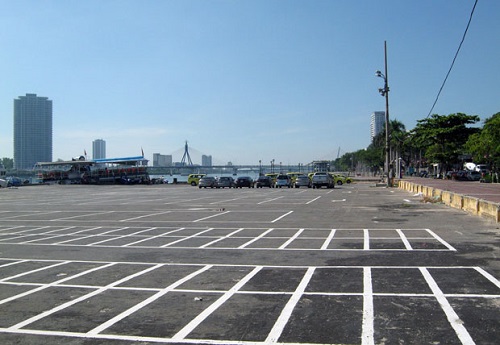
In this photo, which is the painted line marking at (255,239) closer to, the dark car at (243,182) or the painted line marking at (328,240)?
the painted line marking at (328,240)

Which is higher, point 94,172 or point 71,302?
point 94,172

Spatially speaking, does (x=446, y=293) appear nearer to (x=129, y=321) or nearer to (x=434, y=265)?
(x=434, y=265)

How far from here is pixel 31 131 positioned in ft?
595

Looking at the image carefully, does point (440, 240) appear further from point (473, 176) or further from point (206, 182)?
point (473, 176)

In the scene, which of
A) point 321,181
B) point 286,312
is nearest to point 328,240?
point 286,312

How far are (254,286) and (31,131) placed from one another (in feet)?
641

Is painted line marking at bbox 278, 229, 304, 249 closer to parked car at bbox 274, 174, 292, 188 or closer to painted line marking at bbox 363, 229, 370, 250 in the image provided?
painted line marking at bbox 363, 229, 370, 250

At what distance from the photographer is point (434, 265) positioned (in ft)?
27.1

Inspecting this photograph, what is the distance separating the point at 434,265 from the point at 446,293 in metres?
2.03

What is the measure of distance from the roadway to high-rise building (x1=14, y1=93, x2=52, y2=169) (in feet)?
589

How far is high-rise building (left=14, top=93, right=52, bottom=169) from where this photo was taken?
177125mm

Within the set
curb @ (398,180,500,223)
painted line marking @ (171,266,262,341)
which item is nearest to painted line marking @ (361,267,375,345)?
painted line marking @ (171,266,262,341)

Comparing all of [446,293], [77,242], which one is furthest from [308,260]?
[77,242]

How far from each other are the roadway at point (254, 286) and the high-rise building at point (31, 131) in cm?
17941
